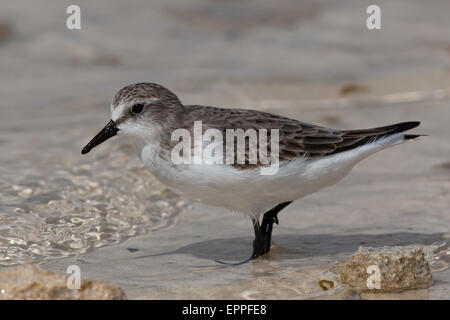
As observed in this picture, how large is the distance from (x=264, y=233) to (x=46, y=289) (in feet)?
7.67

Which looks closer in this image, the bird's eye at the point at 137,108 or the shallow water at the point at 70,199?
the bird's eye at the point at 137,108

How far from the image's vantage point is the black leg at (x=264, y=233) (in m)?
6.68

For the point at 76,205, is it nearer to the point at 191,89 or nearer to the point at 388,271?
the point at 388,271

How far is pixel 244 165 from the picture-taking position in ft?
20.3

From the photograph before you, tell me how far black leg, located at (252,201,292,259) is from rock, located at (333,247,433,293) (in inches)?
42.3

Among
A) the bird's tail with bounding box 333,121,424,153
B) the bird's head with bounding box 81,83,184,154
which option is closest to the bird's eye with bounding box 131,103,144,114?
the bird's head with bounding box 81,83,184,154

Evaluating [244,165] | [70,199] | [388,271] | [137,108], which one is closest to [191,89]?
[70,199]

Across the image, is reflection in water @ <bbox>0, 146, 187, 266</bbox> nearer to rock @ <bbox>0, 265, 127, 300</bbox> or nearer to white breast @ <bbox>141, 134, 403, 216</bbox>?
white breast @ <bbox>141, 134, 403, 216</bbox>

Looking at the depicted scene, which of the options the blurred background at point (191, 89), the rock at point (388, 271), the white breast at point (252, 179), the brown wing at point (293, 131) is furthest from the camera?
the blurred background at point (191, 89)

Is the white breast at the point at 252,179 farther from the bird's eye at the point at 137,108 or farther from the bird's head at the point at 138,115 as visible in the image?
the bird's eye at the point at 137,108

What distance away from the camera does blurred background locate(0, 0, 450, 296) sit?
778 centimetres

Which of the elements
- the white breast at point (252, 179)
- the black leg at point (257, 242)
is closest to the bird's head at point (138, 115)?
the white breast at point (252, 179)
